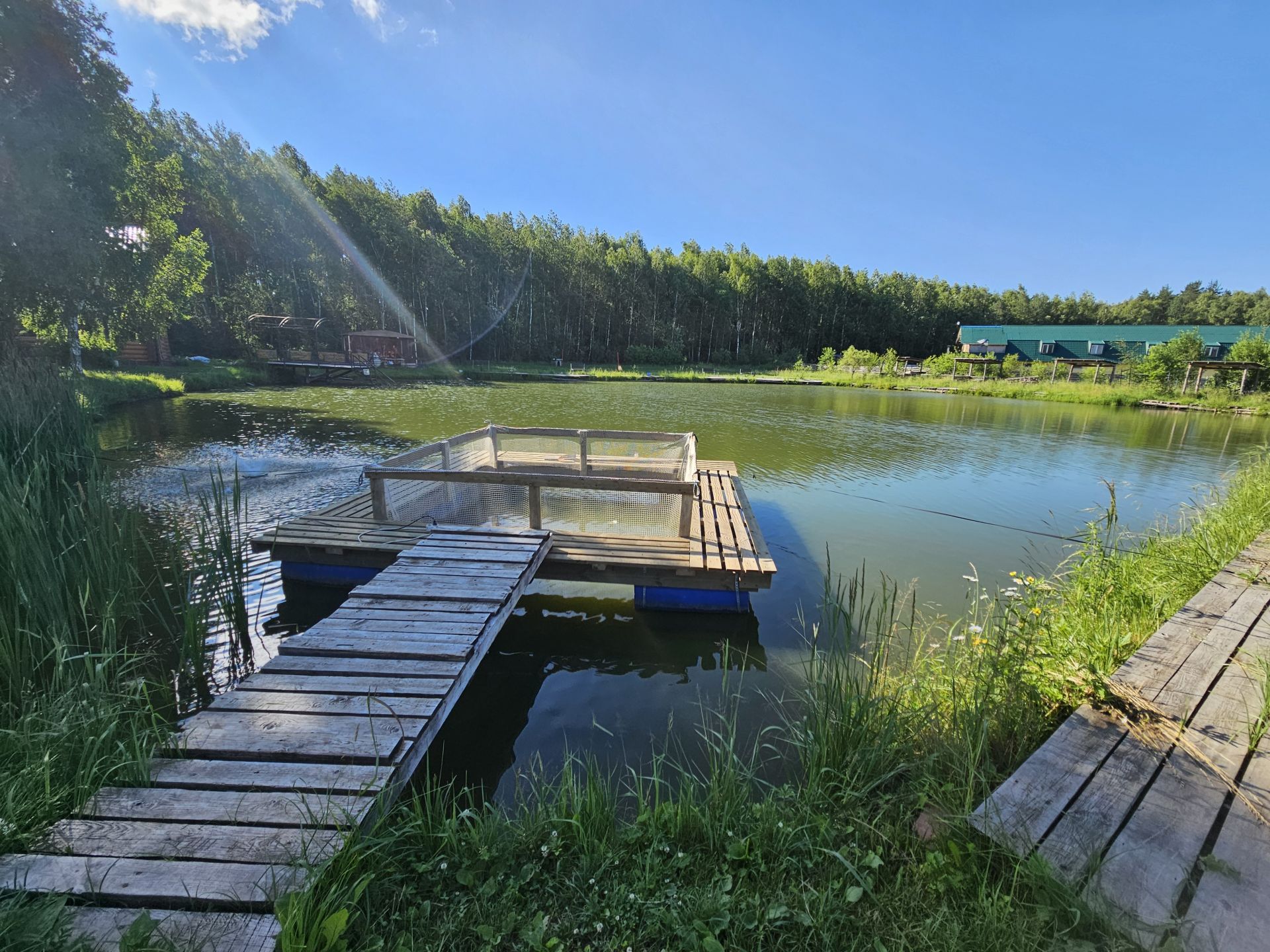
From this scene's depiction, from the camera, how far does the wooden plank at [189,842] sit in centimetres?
169

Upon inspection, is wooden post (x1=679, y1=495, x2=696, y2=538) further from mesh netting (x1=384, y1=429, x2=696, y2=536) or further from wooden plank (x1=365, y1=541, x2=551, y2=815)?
wooden plank (x1=365, y1=541, x2=551, y2=815)

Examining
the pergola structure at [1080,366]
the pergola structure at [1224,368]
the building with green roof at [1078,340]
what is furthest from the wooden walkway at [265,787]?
the building with green roof at [1078,340]

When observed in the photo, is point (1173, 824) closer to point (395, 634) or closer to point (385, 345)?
point (395, 634)

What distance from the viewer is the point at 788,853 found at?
6.48 ft

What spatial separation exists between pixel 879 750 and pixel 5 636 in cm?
390

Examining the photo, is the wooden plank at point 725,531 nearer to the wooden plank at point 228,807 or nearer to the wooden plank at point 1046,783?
the wooden plank at point 1046,783

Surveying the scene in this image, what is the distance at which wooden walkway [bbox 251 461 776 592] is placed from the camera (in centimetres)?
463

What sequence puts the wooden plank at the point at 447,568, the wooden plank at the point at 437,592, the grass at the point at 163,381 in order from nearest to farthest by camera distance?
the wooden plank at the point at 437,592
the wooden plank at the point at 447,568
the grass at the point at 163,381

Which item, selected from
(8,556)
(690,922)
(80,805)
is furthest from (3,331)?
(690,922)

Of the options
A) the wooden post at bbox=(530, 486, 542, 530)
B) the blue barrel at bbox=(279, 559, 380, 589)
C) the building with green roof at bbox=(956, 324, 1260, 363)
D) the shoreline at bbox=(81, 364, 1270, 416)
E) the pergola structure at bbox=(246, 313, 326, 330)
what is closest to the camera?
the blue barrel at bbox=(279, 559, 380, 589)

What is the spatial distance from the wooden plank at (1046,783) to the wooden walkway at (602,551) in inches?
96.2

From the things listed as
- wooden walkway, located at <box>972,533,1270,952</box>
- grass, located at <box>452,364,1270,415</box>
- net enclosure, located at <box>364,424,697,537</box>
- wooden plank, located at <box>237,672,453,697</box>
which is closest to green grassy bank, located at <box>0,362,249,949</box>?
wooden plank, located at <box>237,672,453,697</box>

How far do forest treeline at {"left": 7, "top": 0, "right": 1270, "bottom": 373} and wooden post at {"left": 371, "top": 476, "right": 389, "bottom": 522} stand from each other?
49.0 ft

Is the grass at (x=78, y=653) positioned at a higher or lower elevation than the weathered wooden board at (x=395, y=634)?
higher
